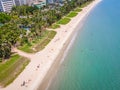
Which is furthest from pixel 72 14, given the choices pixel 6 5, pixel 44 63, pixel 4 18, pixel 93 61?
pixel 44 63

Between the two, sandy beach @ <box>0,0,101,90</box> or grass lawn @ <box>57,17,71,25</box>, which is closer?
sandy beach @ <box>0,0,101,90</box>

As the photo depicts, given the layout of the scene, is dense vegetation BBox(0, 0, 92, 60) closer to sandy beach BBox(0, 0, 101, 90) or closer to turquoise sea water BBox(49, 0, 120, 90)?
sandy beach BBox(0, 0, 101, 90)

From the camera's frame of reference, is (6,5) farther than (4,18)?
Yes

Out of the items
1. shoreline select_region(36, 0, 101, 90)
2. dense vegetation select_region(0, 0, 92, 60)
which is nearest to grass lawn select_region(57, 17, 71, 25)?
dense vegetation select_region(0, 0, 92, 60)

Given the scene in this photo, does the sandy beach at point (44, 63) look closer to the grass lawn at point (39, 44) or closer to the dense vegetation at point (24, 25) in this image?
the grass lawn at point (39, 44)

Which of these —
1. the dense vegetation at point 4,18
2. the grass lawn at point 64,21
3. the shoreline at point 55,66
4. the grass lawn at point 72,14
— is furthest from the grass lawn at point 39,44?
the grass lawn at point 72,14

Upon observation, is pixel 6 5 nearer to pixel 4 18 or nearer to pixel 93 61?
pixel 4 18
